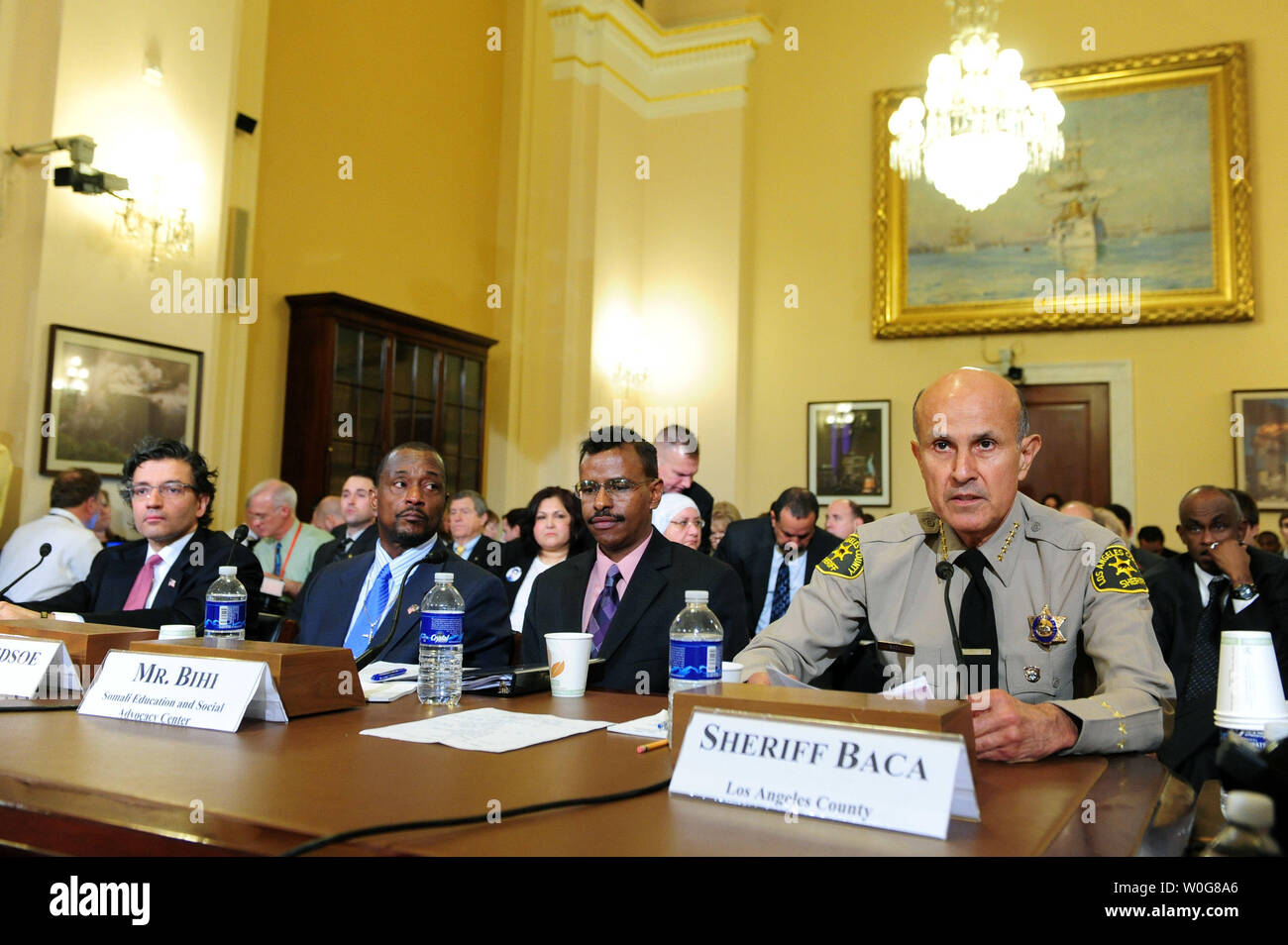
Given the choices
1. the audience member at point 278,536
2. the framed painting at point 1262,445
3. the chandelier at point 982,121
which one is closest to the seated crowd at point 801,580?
the audience member at point 278,536

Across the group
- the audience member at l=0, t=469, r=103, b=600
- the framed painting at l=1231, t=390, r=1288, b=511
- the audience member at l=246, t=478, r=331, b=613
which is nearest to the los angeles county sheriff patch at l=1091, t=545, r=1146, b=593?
the audience member at l=0, t=469, r=103, b=600

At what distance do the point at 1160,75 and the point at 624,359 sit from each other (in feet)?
15.8

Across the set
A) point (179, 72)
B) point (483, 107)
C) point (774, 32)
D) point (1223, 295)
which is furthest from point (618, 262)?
point (1223, 295)

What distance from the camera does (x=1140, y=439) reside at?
7934mm

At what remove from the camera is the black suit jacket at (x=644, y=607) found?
2.38 meters

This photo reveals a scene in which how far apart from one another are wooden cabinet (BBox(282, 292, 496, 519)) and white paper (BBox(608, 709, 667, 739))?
4549 millimetres

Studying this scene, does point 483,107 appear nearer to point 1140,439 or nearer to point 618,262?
point 618,262

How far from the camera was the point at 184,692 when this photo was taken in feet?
5.13

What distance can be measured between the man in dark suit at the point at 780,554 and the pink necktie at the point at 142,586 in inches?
98.3

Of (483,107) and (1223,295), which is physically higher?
(483,107)

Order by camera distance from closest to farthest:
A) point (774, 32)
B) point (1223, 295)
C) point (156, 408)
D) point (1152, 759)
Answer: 1. point (1152, 759)
2. point (156, 408)
3. point (1223, 295)
4. point (774, 32)

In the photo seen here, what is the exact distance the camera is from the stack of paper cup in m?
1.25

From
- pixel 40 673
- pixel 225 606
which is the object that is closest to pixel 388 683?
pixel 225 606

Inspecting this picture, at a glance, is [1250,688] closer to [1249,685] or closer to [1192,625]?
[1249,685]
